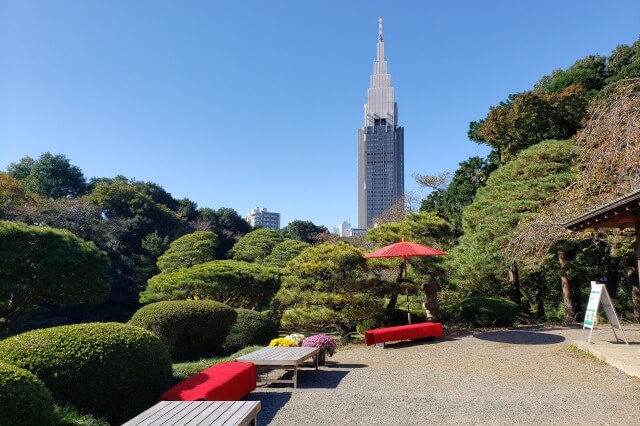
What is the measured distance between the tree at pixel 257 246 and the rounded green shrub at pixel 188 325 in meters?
19.9

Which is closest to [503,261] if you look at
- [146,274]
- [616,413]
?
[616,413]

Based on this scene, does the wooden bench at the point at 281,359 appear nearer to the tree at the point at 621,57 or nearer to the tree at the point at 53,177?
the tree at the point at 621,57

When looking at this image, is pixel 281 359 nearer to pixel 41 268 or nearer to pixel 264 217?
pixel 41 268

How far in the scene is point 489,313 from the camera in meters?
11.5

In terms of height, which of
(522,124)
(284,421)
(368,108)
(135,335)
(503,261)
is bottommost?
(284,421)

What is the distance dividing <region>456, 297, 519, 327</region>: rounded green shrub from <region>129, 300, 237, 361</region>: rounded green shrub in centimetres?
645

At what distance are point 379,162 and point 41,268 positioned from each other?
6789 cm

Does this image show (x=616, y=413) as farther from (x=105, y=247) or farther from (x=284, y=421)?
(x=105, y=247)

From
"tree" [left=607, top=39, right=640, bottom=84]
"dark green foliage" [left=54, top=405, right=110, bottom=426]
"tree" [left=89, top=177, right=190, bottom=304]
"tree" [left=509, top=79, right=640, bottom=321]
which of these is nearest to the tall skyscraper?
"tree" [left=89, top=177, right=190, bottom=304]

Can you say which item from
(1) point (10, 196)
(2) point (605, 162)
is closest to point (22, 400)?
(2) point (605, 162)

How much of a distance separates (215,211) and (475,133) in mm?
31343

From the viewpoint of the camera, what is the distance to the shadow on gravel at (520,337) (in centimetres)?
891

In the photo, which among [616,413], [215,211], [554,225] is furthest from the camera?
[215,211]

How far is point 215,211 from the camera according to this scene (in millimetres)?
46219
